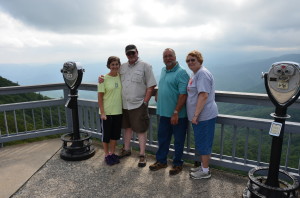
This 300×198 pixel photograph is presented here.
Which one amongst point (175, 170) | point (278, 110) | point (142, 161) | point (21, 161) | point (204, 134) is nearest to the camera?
point (278, 110)

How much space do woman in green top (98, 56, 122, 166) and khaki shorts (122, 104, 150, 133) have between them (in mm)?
128

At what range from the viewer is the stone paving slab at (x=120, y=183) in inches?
109

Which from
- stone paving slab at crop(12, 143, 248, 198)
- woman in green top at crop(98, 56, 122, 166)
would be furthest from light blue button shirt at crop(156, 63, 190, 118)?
stone paving slab at crop(12, 143, 248, 198)

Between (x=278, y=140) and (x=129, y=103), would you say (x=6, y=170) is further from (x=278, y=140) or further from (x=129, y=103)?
(x=278, y=140)

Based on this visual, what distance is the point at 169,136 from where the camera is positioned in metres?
3.28

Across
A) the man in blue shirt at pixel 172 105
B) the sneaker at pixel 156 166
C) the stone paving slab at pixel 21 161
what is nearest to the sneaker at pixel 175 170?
the man in blue shirt at pixel 172 105

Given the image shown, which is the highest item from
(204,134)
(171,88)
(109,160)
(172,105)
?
(171,88)

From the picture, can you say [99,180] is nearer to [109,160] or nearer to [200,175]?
[109,160]

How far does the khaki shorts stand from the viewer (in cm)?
333

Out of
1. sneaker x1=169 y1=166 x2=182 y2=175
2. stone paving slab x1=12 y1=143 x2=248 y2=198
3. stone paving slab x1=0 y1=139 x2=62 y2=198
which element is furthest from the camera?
sneaker x1=169 y1=166 x2=182 y2=175

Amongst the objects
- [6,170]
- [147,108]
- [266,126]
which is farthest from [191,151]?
[6,170]

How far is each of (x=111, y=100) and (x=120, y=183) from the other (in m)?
1.11

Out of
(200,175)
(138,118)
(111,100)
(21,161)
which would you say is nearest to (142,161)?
(138,118)

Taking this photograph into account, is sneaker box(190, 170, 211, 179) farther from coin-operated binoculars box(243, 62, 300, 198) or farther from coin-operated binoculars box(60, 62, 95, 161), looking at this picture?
coin-operated binoculars box(60, 62, 95, 161)
